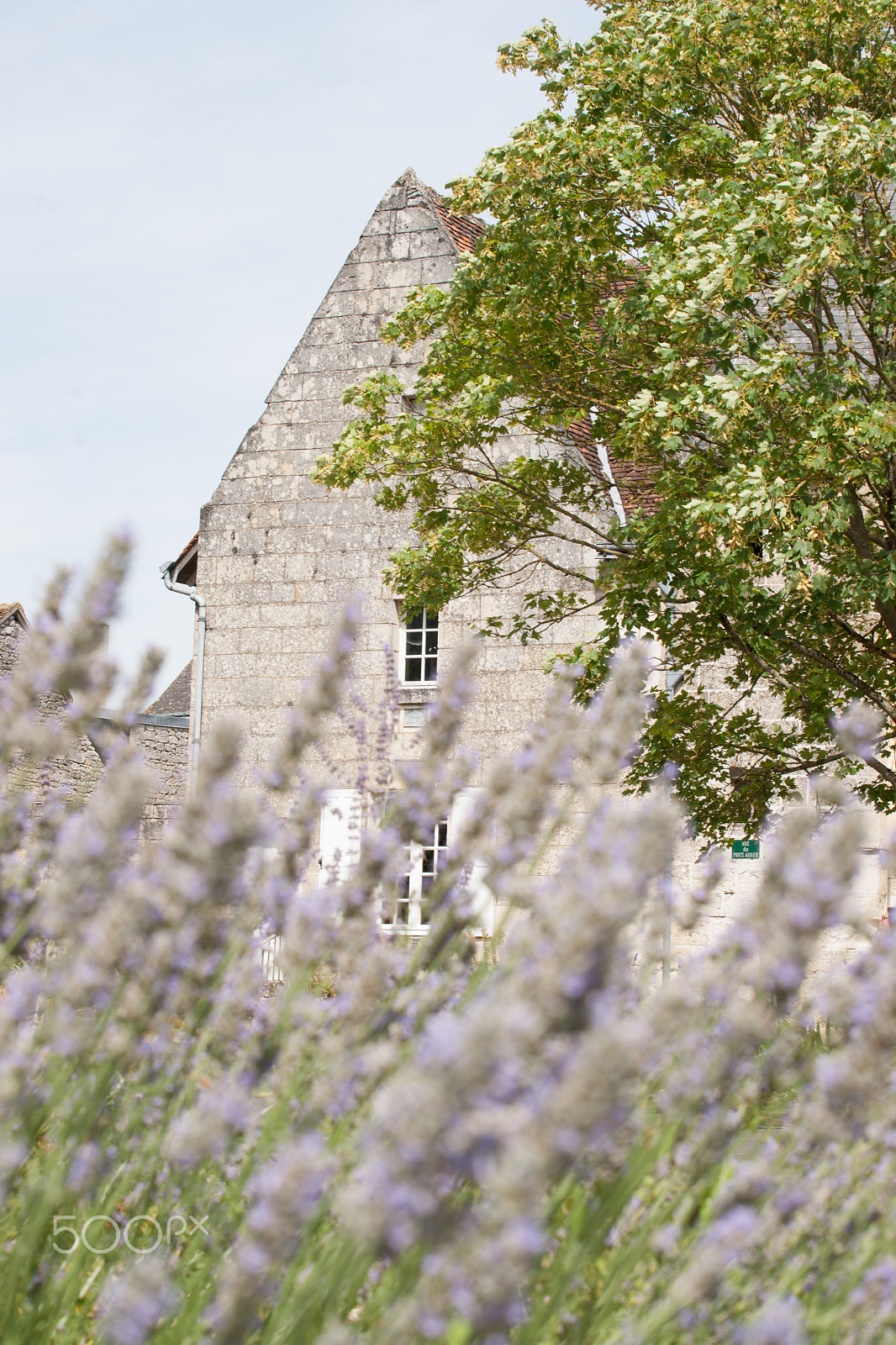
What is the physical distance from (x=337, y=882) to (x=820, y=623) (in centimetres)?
771

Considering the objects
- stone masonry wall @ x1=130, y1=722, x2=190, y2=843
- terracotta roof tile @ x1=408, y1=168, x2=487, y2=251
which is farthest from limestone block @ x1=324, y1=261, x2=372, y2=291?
stone masonry wall @ x1=130, y1=722, x2=190, y2=843

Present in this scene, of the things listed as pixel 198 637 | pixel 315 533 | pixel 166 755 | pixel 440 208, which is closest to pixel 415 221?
pixel 440 208

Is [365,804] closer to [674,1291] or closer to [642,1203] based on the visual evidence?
[642,1203]

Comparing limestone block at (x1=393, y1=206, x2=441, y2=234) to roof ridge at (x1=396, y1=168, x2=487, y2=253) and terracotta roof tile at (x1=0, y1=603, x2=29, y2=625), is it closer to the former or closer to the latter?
roof ridge at (x1=396, y1=168, x2=487, y2=253)

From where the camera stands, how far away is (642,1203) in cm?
202

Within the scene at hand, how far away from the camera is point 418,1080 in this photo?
1.05 meters

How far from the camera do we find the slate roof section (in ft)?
90.3

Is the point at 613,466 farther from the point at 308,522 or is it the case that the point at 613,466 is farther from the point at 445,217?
the point at 445,217

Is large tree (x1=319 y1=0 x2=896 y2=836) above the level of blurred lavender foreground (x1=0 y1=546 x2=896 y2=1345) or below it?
above

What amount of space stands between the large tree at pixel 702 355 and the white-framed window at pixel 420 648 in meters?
4.17

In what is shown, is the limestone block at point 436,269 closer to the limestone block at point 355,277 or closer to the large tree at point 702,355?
the limestone block at point 355,277

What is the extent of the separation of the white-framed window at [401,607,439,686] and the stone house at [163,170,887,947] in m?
0.02

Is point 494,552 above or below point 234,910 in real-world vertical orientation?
above

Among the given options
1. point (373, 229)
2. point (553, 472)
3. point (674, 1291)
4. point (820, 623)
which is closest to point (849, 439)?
point (820, 623)
